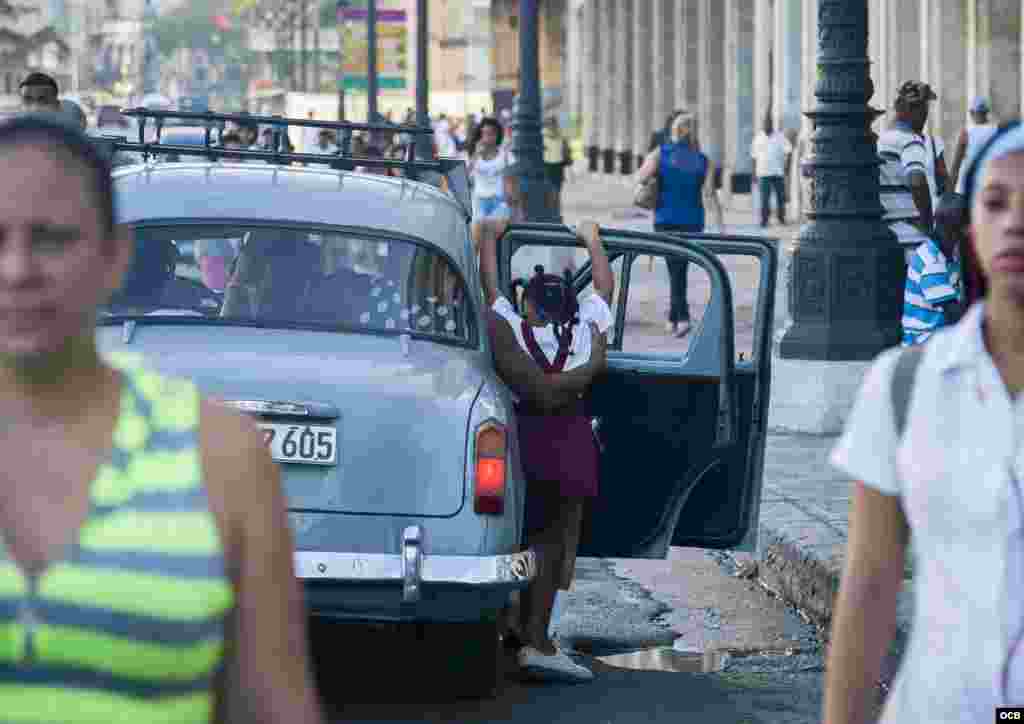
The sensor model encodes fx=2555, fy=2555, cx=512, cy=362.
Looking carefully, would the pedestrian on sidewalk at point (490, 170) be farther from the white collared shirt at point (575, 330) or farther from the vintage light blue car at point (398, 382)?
the white collared shirt at point (575, 330)

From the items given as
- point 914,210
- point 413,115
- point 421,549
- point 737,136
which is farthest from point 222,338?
point 737,136

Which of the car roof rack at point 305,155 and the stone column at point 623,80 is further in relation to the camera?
the stone column at point 623,80

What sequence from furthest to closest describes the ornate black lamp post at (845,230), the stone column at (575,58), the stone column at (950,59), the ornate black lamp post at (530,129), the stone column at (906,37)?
the stone column at (575,58) < the stone column at (906,37) < the stone column at (950,59) < the ornate black lamp post at (530,129) < the ornate black lamp post at (845,230)

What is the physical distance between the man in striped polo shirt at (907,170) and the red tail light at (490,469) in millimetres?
6327

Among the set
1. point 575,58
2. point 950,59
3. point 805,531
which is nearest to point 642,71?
point 575,58

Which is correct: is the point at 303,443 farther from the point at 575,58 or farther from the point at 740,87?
the point at 575,58

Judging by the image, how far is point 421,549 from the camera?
7098 millimetres

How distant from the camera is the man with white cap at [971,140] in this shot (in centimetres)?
341

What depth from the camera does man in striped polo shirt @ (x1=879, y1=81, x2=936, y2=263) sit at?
Answer: 13391 mm

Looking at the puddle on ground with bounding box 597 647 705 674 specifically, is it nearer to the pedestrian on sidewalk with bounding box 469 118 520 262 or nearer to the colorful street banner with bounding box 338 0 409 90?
the pedestrian on sidewalk with bounding box 469 118 520 262

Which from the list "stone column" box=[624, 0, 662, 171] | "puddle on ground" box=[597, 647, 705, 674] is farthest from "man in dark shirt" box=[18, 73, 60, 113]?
"stone column" box=[624, 0, 662, 171]

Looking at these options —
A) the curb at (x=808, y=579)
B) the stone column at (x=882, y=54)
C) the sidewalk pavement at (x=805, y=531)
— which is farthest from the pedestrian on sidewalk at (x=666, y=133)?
the curb at (x=808, y=579)

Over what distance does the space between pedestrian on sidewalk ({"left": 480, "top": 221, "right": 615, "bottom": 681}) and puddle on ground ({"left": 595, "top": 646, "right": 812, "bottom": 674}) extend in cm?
43

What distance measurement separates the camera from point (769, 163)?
3688 cm
